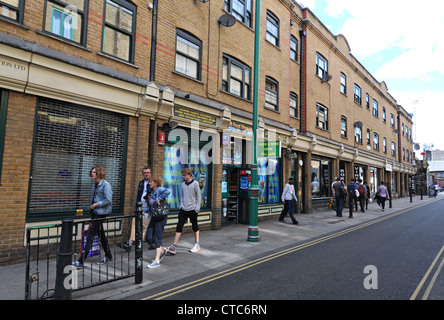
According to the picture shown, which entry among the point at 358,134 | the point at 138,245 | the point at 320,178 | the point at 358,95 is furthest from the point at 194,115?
the point at 358,95

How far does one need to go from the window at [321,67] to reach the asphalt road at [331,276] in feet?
41.9

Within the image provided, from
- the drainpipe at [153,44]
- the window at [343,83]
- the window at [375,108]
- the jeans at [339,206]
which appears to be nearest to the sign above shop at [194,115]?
the drainpipe at [153,44]

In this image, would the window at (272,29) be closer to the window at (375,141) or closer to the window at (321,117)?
the window at (321,117)

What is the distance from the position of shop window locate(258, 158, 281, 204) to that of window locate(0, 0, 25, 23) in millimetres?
9693

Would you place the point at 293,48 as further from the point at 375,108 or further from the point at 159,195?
the point at 375,108

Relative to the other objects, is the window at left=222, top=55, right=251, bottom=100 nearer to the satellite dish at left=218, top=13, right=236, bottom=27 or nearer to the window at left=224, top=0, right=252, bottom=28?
the satellite dish at left=218, top=13, right=236, bottom=27

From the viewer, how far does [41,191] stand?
6.30 metres

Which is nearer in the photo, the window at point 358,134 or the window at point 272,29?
the window at point 272,29

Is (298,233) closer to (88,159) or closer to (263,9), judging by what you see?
(88,159)

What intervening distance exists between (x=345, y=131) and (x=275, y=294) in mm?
19220

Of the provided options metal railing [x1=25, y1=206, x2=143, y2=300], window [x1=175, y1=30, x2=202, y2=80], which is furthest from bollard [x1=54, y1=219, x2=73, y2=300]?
window [x1=175, y1=30, x2=202, y2=80]

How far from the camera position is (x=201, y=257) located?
6484 millimetres

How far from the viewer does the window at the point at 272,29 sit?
13922 millimetres

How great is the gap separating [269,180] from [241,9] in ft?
25.0
